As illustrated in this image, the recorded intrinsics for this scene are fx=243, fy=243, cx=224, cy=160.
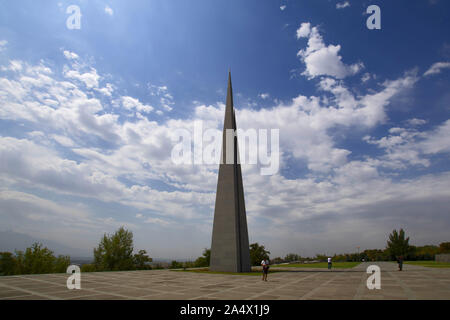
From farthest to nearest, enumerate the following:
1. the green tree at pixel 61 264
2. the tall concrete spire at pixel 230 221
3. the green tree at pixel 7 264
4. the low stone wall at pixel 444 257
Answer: the low stone wall at pixel 444 257
the green tree at pixel 61 264
the green tree at pixel 7 264
the tall concrete spire at pixel 230 221

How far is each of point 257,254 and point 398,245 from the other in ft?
152

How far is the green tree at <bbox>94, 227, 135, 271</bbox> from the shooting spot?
3366 centimetres

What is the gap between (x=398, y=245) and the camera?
60000 millimetres

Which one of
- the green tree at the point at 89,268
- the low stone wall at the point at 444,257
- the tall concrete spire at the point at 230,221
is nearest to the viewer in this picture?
the tall concrete spire at the point at 230,221

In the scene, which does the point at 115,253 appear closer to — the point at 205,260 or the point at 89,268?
the point at 89,268

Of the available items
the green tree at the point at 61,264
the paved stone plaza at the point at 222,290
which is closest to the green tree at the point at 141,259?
the green tree at the point at 61,264

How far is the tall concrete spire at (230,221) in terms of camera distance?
22594 millimetres

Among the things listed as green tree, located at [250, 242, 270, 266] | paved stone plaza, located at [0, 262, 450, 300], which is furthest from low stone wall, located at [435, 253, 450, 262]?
paved stone plaza, located at [0, 262, 450, 300]

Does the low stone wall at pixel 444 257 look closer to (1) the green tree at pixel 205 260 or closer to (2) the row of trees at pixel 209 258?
(2) the row of trees at pixel 209 258

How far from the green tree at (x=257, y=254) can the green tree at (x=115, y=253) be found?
54.4 ft
